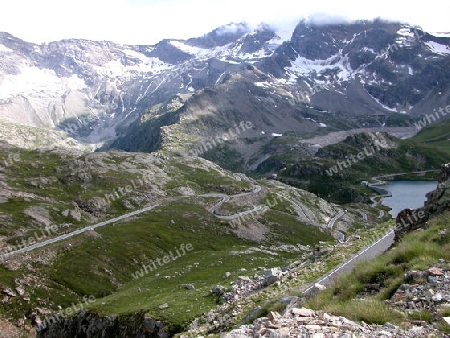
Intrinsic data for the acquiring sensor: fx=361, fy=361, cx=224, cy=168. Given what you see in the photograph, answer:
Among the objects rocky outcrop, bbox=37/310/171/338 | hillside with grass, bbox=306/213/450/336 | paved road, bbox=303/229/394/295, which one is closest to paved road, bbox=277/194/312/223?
paved road, bbox=303/229/394/295

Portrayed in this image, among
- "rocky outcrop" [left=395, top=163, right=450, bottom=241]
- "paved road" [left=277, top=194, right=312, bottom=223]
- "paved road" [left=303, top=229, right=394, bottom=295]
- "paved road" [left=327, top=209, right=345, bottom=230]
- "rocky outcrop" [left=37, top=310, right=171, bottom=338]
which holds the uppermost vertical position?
"rocky outcrop" [left=395, top=163, right=450, bottom=241]

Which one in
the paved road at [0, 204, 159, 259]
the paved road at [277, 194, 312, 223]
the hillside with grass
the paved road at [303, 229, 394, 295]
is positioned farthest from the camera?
the paved road at [277, 194, 312, 223]

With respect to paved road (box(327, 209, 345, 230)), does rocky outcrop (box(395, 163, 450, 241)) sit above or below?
above

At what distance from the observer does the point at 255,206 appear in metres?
145

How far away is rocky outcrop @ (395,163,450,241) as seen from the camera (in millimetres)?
28964

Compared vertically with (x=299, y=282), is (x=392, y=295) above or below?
above

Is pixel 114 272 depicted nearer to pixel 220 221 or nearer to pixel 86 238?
pixel 86 238

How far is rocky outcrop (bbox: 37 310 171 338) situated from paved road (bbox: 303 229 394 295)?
15.3 m

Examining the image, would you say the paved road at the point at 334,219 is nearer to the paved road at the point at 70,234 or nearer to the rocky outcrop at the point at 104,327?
the paved road at the point at 70,234

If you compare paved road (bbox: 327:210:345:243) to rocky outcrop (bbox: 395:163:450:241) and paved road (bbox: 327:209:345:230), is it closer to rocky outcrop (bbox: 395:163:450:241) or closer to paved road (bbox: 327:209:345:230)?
paved road (bbox: 327:209:345:230)

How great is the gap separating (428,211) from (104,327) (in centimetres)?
3688

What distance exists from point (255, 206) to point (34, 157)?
10019 cm

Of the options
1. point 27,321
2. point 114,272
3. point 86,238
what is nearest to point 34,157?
point 86,238

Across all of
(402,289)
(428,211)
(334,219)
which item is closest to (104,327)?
(428,211)
